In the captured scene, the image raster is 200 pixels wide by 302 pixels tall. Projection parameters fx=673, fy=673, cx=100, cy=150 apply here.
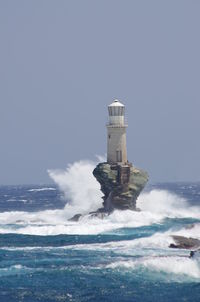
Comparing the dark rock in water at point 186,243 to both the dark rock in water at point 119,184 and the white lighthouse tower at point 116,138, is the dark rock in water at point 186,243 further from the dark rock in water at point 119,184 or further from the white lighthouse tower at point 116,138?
the white lighthouse tower at point 116,138

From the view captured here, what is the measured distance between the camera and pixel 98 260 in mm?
42906

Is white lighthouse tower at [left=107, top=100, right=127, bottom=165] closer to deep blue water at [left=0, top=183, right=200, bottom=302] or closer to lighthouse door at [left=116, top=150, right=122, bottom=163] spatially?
lighthouse door at [left=116, top=150, right=122, bottom=163]

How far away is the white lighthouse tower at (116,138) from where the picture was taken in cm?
7262

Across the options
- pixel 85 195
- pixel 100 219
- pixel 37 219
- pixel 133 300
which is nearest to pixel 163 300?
pixel 133 300

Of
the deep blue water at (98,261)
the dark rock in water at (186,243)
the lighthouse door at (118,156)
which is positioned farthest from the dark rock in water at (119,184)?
the dark rock in water at (186,243)

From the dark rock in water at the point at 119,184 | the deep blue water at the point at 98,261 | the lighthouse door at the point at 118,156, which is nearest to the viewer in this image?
the deep blue water at the point at 98,261

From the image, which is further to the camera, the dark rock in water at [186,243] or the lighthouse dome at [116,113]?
the lighthouse dome at [116,113]

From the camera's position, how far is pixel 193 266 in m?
39.0

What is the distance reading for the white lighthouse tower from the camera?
72.6 metres

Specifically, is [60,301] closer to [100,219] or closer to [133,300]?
[133,300]

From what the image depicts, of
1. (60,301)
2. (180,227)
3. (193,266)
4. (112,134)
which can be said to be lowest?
(60,301)

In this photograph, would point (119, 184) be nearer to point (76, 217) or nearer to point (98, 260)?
point (76, 217)

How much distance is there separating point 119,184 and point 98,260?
27.3 meters

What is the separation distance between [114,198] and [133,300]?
37074mm
